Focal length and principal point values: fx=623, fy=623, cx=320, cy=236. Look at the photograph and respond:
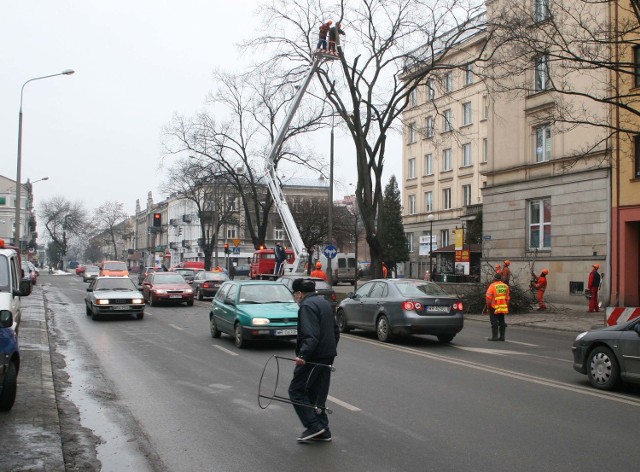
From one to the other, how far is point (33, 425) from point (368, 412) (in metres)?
3.64

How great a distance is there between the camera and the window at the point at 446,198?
178 ft

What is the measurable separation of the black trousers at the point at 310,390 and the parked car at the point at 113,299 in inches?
557

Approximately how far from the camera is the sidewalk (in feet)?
17.1

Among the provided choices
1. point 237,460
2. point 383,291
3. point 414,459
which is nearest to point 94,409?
point 237,460

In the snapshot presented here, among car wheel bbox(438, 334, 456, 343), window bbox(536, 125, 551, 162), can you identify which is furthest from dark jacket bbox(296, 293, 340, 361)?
window bbox(536, 125, 551, 162)

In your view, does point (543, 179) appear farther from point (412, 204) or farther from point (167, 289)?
point (412, 204)

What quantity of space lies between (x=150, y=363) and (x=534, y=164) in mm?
22645

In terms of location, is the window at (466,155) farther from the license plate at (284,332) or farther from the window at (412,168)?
the license plate at (284,332)

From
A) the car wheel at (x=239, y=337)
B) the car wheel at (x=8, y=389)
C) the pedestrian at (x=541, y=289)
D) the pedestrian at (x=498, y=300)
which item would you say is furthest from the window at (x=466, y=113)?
the car wheel at (x=8, y=389)

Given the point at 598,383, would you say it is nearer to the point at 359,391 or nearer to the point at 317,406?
the point at 359,391

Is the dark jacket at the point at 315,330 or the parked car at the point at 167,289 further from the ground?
the dark jacket at the point at 315,330

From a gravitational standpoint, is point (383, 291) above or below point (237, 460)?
above

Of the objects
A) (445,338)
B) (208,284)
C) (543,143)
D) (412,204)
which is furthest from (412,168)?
(445,338)

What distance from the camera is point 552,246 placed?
89.8 feet
